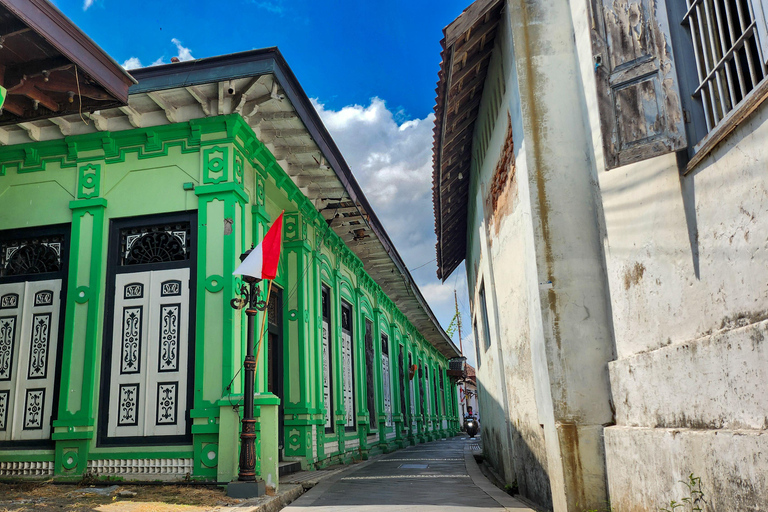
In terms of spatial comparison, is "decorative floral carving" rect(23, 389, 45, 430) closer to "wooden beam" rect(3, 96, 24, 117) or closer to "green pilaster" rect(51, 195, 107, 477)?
"green pilaster" rect(51, 195, 107, 477)

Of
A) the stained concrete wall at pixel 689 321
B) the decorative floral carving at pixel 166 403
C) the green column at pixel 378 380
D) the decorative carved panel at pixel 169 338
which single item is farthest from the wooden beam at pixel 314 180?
the green column at pixel 378 380

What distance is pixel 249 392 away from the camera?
743 cm

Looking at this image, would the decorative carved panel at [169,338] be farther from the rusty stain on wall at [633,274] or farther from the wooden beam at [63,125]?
the rusty stain on wall at [633,274]

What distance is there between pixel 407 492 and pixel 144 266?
→ 481cm

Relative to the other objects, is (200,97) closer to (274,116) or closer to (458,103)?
(274,116)

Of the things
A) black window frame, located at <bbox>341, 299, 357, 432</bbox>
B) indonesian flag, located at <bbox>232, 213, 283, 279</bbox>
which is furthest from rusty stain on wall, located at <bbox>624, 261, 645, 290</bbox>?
black window frame, located at <bbox>341, 299, 357, 432</bbox>

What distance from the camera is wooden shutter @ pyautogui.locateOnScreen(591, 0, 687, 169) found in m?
4.29

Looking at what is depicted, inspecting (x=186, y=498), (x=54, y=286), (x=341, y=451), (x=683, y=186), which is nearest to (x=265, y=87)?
(x=54, y=286)

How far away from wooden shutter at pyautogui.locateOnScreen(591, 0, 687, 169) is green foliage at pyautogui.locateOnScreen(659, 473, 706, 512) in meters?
2.16

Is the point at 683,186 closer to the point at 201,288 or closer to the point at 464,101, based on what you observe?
the point at 464,101

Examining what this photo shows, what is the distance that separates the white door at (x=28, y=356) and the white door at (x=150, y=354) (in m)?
1.01

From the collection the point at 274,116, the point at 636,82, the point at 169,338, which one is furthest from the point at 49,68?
the point at 636,82

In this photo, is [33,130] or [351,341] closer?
[33,130]

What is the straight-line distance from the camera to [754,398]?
3338mm
